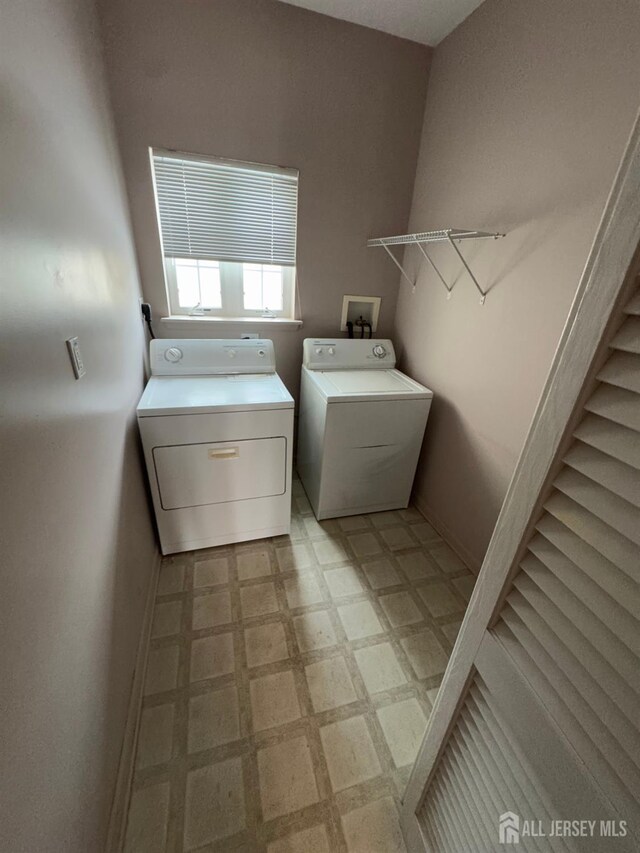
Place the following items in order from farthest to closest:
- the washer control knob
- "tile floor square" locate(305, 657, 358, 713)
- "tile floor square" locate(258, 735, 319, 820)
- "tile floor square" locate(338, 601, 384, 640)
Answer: the washer control knob < "tile floor square" locate(338, 601, 384, 640) < "tile floor square" locate(305, 657, 358, 713) < "tile floor square" locate(258, 735, 319, 820)

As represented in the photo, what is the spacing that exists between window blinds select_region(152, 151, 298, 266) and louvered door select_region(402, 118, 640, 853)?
2043mm

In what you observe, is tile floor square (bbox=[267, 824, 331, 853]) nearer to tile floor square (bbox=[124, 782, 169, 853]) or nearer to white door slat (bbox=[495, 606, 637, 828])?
tile floor square (bbox=[124, 782, 169, 853])

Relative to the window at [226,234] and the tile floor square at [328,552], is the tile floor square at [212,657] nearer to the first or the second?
the tile floor square at [328,552]

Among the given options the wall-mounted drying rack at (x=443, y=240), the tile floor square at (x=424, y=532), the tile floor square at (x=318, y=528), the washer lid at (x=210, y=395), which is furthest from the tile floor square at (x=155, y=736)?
the wall-mounted drying rack at (x=443, y=240)

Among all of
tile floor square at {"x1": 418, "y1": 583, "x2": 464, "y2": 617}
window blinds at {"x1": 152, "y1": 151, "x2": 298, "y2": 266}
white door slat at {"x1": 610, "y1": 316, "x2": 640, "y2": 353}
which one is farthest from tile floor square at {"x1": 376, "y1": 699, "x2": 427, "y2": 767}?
window blinds at {"x1": 152, "y1": 151, "x2": 298, "y2": 266}

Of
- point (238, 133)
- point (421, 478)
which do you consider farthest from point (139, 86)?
point (421, 478)

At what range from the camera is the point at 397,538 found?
2.09 meters

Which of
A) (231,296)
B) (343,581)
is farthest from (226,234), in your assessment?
(343,581)

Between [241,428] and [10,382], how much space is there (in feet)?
3.48

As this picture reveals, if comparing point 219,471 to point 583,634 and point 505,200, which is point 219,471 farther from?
point 505,200

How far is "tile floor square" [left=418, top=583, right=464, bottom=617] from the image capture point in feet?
5.47

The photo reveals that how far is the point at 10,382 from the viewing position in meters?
0.63

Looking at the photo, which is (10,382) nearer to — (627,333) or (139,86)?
(627,333)

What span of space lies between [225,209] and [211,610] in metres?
2.19
